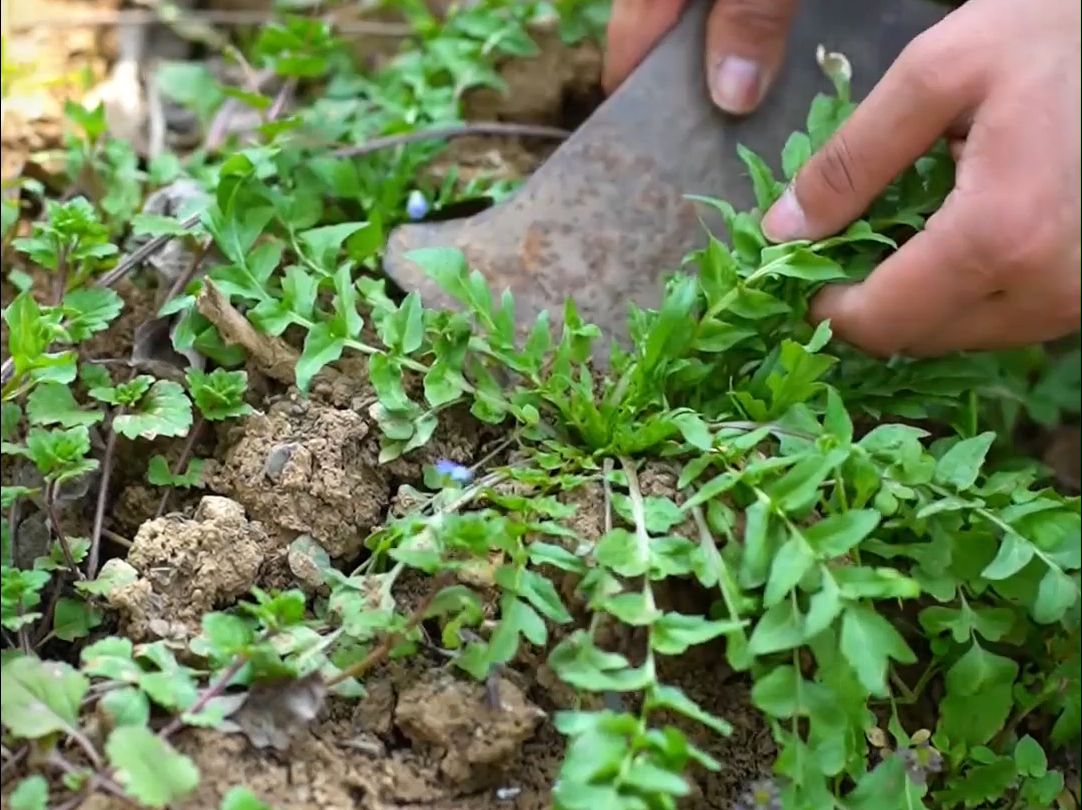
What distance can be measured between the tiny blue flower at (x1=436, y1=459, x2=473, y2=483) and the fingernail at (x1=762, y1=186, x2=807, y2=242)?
1.43ft

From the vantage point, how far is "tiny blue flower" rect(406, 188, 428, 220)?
1.71m

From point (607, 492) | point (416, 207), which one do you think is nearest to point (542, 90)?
point (416, 207)

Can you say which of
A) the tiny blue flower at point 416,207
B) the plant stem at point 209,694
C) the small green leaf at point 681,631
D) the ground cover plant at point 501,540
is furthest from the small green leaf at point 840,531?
the tiny blue flower at point 416,207

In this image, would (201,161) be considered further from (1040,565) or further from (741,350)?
(1040,565)

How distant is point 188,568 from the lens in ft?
4.29

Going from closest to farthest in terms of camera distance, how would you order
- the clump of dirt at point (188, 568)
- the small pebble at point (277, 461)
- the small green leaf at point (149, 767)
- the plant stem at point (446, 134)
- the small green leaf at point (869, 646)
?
the small green leaf at point (149, 767) → the small green leaf at point (869, 646) → the clump of dirt at point (188, 568) → the small pebble at point (277, 461) → the plant stem at point (446, 134)

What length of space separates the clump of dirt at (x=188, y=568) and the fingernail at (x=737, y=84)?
0.80 m

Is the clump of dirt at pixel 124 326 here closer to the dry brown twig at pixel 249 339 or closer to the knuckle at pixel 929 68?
the dry brown twig at pixel 249 339

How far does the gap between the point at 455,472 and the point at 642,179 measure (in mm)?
522

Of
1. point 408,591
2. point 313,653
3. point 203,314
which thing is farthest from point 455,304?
point 313,653

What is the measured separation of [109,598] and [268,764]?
240 millimetres

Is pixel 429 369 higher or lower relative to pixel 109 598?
higher

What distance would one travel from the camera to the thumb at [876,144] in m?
1.33

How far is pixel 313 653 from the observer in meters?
1.19
